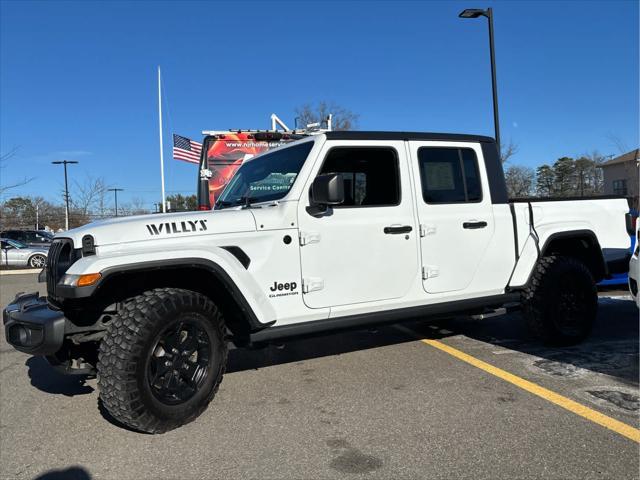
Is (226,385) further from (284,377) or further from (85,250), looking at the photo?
(85,250)

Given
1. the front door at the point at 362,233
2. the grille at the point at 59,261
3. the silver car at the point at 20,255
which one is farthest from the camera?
the silver car at the point at 20,255

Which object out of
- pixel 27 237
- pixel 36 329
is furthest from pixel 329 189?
pixel 27 237

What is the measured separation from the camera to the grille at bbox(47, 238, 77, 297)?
130 inches

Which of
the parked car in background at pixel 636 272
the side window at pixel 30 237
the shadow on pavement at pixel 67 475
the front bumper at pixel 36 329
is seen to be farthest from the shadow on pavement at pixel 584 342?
the side window at pixel 30 237

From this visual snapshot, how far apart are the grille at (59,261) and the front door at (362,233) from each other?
5.17ft

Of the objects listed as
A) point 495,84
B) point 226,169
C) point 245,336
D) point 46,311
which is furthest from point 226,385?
point 495,84

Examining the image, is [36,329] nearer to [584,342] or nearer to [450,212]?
[450,212]

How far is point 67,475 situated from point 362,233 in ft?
8.21

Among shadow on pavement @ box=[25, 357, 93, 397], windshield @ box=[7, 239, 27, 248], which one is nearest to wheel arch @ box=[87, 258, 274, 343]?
shadow on pavement @ box=[25, 357, 93, 397]

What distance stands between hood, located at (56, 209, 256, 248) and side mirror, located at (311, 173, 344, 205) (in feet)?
1.69

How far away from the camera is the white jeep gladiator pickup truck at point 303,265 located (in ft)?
10.4

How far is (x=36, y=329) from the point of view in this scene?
314cm

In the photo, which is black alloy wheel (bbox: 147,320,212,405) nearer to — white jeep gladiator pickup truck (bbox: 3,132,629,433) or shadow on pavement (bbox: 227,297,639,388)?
white jeep gladiator pickup truck (bbox: 3,132,629,433)

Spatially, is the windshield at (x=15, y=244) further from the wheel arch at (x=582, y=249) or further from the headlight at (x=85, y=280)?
the wheel arch at (x=582, y=249)
